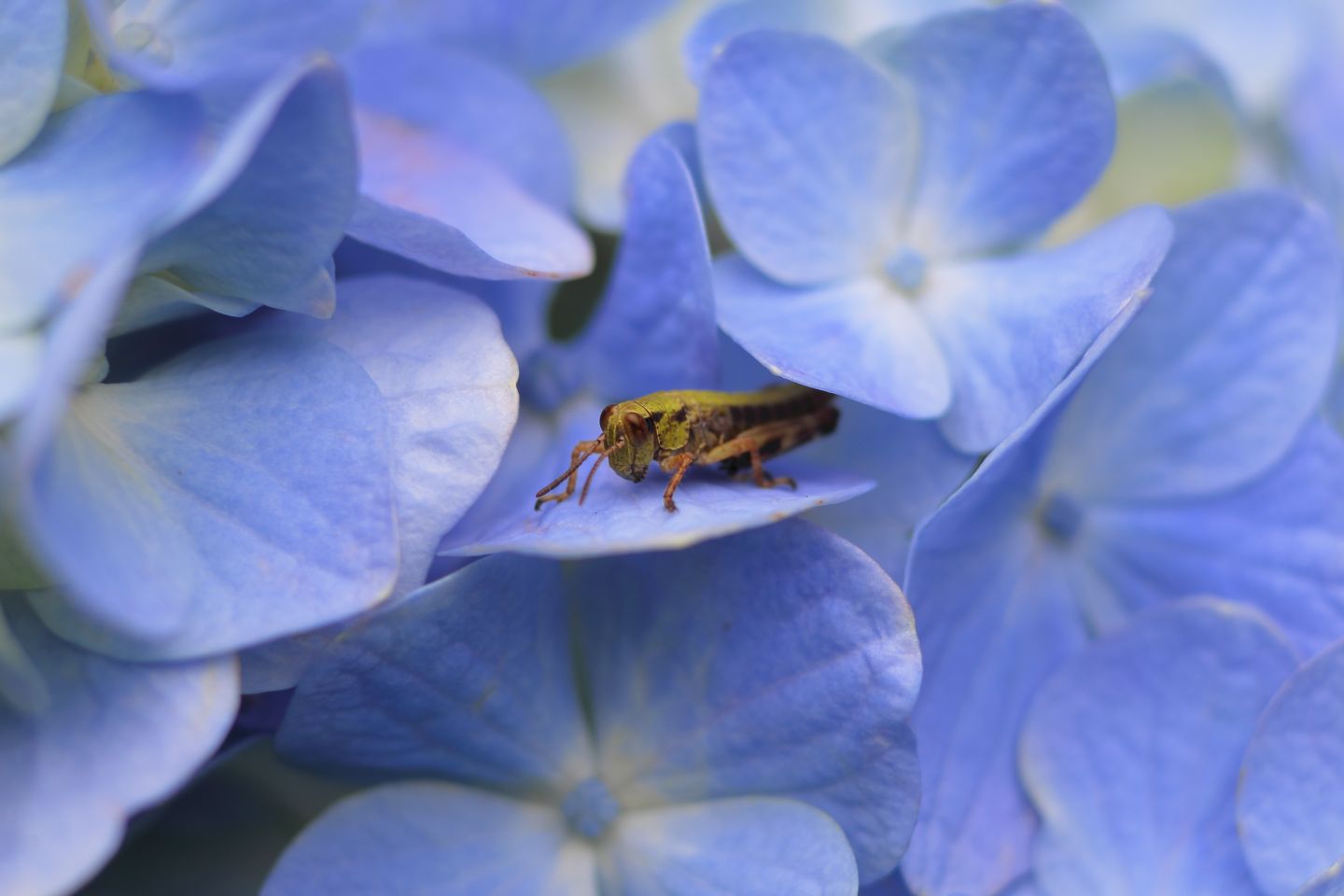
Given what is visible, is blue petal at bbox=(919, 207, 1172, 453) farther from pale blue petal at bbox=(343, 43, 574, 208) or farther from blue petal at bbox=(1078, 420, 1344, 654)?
A: pale blue petal at bbox=(343, 43, 574, 208)

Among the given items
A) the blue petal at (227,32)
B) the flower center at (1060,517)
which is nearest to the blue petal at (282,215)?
the blue petal at (227,32)

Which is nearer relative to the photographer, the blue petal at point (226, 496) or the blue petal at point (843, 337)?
the blue petal at point (226, 496)

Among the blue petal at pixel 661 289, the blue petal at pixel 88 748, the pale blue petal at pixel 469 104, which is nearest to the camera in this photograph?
the blue petal at pixel 88 748

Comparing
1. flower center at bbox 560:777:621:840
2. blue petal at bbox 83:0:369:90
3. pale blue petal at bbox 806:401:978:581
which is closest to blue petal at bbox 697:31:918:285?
pale blue petal at bbox 806:401:978:581

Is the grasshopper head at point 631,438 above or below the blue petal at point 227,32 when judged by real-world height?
below

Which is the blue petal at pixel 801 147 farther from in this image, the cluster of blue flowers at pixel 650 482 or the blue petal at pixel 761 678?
the blue petal at pixel 761 678

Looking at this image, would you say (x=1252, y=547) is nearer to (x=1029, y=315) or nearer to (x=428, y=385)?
(x=1029, y=315)

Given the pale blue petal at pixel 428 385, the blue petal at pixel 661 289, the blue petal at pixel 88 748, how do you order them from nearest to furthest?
1. the blue petal at pixel 88 748
2. the pale blue petal at pixel 428 385
3. the blue petal at pixel 661 289
